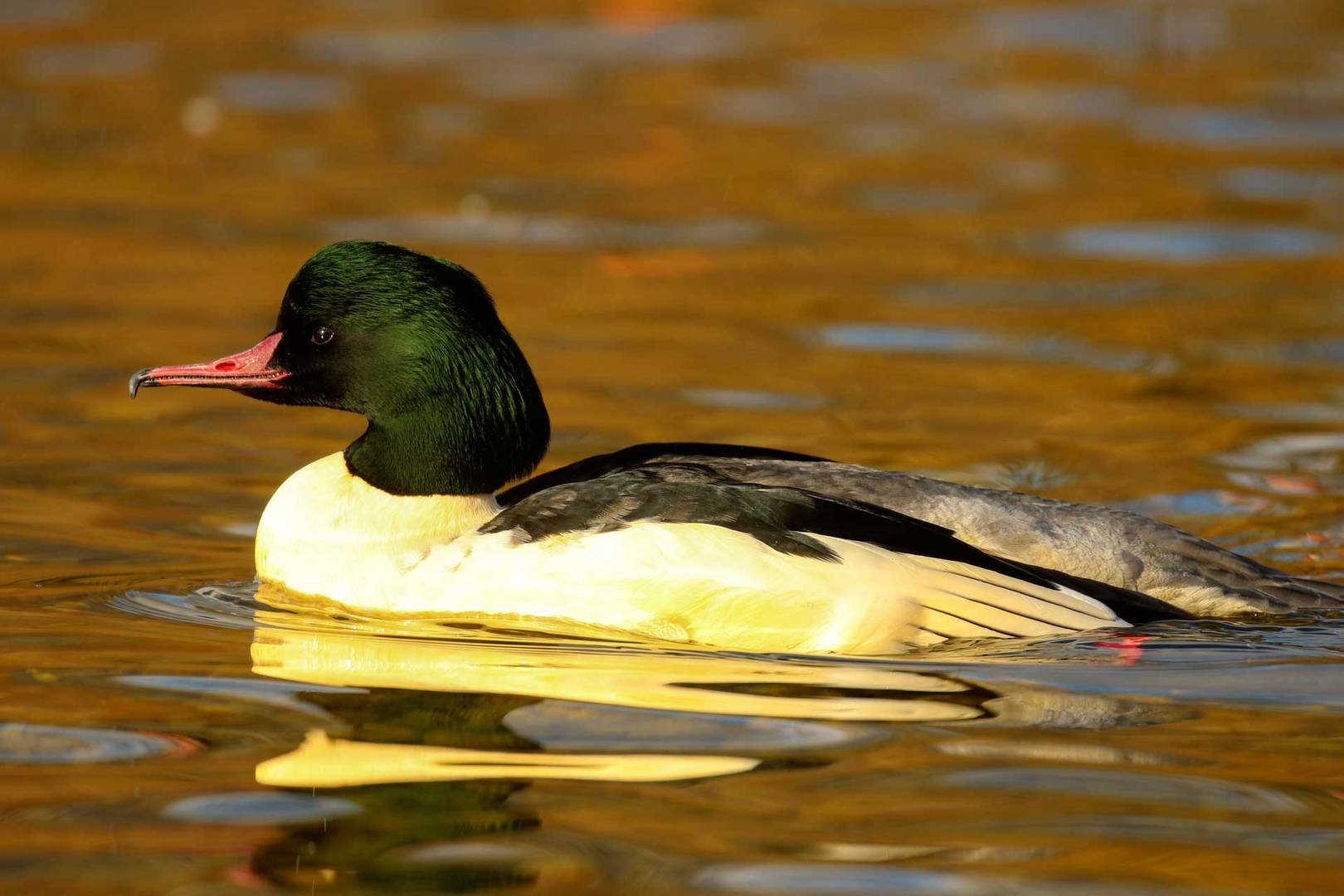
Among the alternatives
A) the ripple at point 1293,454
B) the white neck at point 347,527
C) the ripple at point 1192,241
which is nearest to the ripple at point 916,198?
the ripple at point 1192,241

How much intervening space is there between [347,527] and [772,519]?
134cm

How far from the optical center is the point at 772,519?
6160 mm

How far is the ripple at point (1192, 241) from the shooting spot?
42.1 feet

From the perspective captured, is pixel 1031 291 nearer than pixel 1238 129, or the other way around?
pixel 1031 291

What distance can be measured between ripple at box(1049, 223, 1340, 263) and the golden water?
62mm

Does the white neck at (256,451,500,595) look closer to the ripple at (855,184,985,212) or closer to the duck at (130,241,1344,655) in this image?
the duck at (130,241,1344,655)

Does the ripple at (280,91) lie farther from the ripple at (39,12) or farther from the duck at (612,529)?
the duck at (612,529)

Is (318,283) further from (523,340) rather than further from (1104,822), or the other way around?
(523,340)

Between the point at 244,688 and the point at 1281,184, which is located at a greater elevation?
the point at 1281,184

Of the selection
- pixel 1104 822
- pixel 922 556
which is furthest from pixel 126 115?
pixel 1104 822

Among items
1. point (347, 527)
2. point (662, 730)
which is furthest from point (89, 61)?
point (662, 730)

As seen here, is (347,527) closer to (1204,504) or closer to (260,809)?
(260,809)

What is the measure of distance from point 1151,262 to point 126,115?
8324 millimetres

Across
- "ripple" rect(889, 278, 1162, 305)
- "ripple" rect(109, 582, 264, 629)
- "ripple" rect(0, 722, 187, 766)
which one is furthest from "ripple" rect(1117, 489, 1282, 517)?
"ripple" rect(0, 722, 187, 766)
